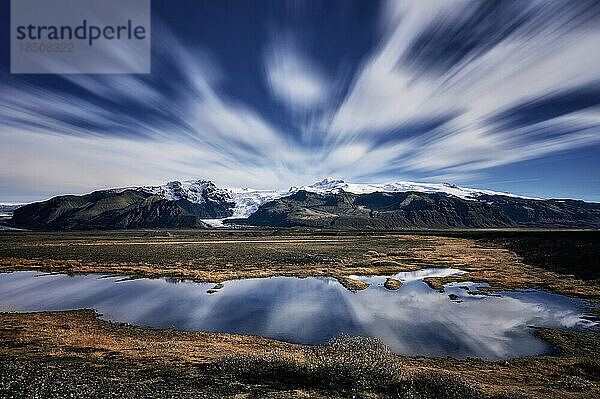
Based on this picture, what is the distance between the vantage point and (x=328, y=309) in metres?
32.3

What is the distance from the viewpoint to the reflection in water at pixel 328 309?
2409cm

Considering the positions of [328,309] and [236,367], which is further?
[328,309]

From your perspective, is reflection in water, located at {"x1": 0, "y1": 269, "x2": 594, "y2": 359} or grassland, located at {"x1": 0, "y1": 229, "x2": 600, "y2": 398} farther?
reflection in water, located at {"x1": 0, "y1": 269, "x2": 594, "y2": 359}

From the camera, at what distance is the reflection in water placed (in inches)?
949

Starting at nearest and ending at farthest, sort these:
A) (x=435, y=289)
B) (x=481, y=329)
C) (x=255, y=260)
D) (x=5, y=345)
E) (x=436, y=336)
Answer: (x=5, y=345), (x=436, y=336), (x=481, y=329), (x=435, y=289), (x=255, y=260)

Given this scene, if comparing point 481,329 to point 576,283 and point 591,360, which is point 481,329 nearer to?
point 591,360

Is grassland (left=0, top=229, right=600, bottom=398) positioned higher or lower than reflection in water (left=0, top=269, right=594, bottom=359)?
higher

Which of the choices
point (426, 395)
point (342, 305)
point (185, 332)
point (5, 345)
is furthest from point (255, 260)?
point (426, 395)

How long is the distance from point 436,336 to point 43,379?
2819 cm

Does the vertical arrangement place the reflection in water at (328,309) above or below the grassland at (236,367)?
below

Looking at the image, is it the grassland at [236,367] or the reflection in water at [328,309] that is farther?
the reflection in water at [328,309]

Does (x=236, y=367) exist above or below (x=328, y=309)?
above

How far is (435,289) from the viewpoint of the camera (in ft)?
139

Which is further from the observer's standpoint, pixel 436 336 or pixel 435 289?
pixel 435 289
